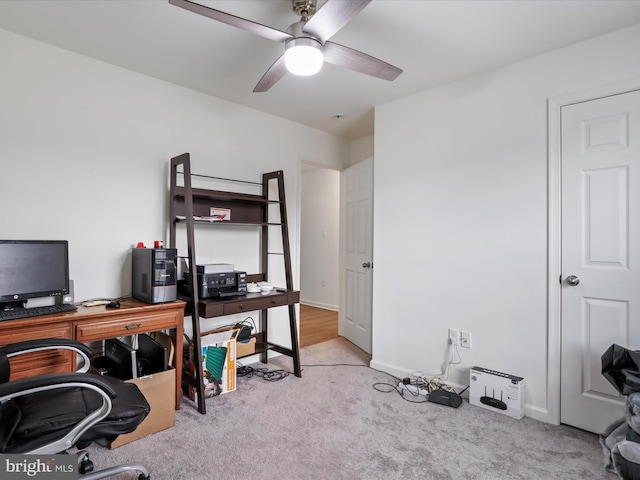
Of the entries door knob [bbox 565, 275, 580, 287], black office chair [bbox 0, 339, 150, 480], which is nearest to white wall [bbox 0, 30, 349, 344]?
black office chair [bbox 0, 339, 150, 480]

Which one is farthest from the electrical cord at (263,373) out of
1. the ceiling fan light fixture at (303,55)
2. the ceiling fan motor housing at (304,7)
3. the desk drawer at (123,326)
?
the ceiling fan motor housing at (304,7)

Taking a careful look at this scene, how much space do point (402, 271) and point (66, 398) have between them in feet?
7.68

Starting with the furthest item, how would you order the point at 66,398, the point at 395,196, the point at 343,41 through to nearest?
1. the point at 395,196
2. the point at 343,41
3. the point at 66,398

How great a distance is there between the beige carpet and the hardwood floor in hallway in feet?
4.67

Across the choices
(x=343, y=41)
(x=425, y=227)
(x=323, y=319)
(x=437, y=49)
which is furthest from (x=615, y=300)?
(x=323, y=319)

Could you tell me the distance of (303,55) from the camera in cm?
170

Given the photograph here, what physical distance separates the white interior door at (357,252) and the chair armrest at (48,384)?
8.79ft

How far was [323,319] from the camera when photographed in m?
5.02

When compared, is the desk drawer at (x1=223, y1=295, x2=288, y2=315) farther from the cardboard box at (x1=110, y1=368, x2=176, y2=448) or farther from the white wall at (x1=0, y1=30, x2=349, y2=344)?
the white wall at (x1=0, y1=30, x2=349, y2=344)

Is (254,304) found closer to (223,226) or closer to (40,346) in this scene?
(223,226)

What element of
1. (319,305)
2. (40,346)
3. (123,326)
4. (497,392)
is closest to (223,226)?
(123,326)

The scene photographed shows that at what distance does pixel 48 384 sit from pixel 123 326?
0.97 meters

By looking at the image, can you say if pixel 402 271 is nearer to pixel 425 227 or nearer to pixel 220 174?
pixel 425 227

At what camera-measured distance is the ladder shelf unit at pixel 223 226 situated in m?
2.43
